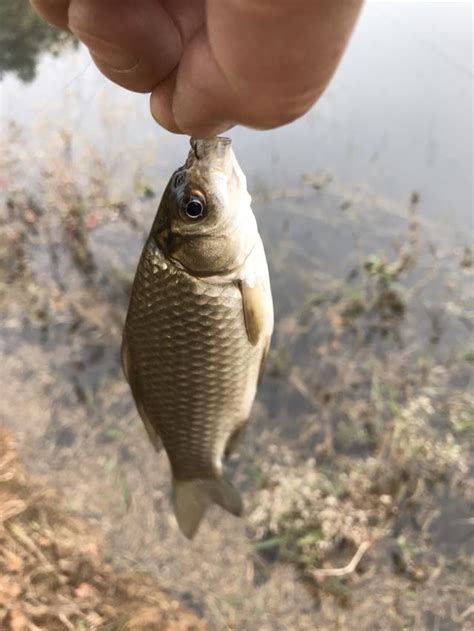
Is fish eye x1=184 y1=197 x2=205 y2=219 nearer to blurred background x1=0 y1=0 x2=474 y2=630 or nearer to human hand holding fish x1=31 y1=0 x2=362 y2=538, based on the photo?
human hand holding fish x1=31 y1=0 x2=362 y2=538

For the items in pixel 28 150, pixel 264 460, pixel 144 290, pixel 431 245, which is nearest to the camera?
pixel 144 290

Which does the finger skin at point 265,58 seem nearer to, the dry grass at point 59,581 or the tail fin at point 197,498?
the tail fin at point 197,498

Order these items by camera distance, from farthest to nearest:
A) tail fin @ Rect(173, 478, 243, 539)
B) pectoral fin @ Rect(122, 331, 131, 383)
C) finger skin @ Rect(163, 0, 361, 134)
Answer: tail fin @ Rect(173, 478, 243, 539), pectoral fin @ Rect(122, 331, 131, 383), finger skin @ Rect(163, 0, 361, 134)

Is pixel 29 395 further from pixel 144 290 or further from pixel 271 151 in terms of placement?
pixel 271 151

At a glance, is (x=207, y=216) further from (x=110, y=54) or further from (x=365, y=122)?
(x=365, y=122)

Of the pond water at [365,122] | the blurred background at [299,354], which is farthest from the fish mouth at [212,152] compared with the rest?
the pond water at [365,122]

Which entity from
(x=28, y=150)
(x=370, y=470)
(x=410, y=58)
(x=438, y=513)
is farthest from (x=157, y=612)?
(x=410, y=58)

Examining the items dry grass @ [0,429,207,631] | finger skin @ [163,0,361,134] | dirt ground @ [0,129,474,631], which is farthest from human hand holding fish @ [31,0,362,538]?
dirt ground @ [0,129,474,631]

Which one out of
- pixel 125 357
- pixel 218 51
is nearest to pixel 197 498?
pixel 125 357
